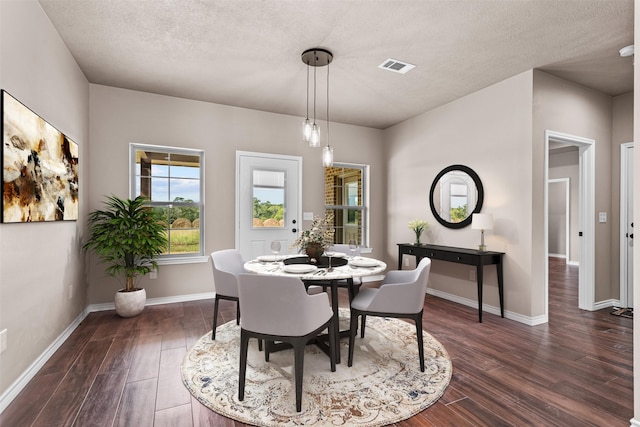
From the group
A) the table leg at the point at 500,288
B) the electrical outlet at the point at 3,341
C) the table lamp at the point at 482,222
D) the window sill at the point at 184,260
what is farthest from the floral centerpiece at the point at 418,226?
the electrical outlet at the point at 3,341

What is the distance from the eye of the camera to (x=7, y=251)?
1.99m

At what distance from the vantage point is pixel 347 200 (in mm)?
5602

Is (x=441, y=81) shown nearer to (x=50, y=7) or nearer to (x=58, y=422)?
(x=50, y=7)

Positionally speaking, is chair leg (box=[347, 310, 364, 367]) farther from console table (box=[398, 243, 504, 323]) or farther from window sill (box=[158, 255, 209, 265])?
window sill (box=[158, 255, 209, 265])

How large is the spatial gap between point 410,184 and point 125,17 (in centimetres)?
407

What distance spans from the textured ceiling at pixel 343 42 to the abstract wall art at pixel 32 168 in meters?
0.94

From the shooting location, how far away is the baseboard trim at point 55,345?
2.00 metres

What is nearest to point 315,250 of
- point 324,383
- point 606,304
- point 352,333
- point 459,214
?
point 352,333

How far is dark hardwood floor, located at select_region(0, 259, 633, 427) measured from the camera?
1849 millimetres

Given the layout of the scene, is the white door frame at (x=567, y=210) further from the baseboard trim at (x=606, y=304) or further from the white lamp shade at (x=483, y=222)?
the white lamp shade at (x=483, y=222)

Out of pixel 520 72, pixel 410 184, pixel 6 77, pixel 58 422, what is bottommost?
pixel 58 422

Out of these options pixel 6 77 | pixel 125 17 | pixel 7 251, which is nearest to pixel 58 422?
pixel 7 251

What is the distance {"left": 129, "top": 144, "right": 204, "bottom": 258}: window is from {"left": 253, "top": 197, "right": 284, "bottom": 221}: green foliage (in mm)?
739

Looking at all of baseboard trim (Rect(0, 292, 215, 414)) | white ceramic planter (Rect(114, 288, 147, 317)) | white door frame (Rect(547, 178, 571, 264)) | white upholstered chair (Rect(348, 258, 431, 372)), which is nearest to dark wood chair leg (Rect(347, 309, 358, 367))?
white upholstered chair (Rect(348, 258, 431, 372))
